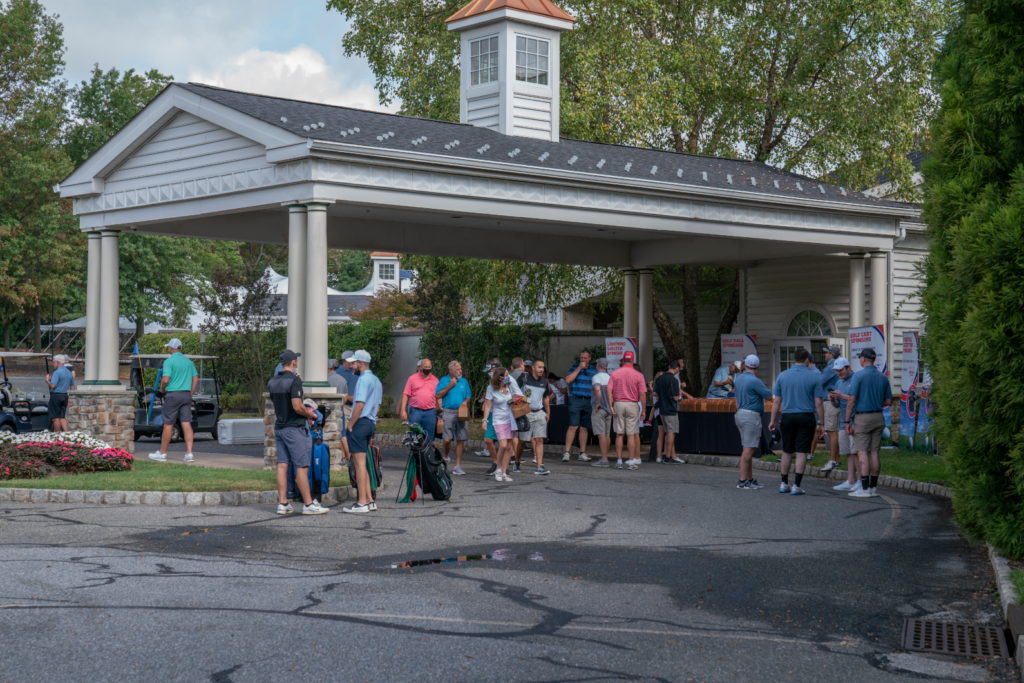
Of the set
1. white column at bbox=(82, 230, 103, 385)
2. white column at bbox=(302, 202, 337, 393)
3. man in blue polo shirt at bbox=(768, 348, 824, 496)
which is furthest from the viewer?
white column at bbox=(82, 230, 103, 385)

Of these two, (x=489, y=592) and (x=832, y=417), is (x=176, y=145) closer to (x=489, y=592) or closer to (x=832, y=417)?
(x=832, y=417)

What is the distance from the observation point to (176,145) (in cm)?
1599

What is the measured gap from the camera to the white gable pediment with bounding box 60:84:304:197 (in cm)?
1463

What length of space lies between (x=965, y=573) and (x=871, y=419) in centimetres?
451

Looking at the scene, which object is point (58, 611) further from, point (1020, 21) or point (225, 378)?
point (225, 378)

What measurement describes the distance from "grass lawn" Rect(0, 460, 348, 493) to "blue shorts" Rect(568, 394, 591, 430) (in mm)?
4913

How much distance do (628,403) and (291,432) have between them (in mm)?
6743

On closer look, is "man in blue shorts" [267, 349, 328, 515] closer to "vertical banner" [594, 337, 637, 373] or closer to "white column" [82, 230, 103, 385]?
"white column" [82, 230, 103, 385]

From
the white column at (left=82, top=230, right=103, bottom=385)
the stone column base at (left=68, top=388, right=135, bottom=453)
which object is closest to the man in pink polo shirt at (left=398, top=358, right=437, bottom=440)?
the stone column base at (left=68, top=388, right=135, bottom=453)

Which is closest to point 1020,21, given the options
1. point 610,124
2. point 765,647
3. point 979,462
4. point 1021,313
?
point 1021,313

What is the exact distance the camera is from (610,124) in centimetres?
2370

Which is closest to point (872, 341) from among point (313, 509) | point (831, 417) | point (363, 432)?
point (831, 417)

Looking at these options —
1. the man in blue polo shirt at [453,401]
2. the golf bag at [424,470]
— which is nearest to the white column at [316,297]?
the man in blue polo shirt at [453,401]

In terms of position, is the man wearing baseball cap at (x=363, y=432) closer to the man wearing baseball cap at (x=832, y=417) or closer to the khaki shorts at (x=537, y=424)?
the khaki shorts at (x=537, y=424)
